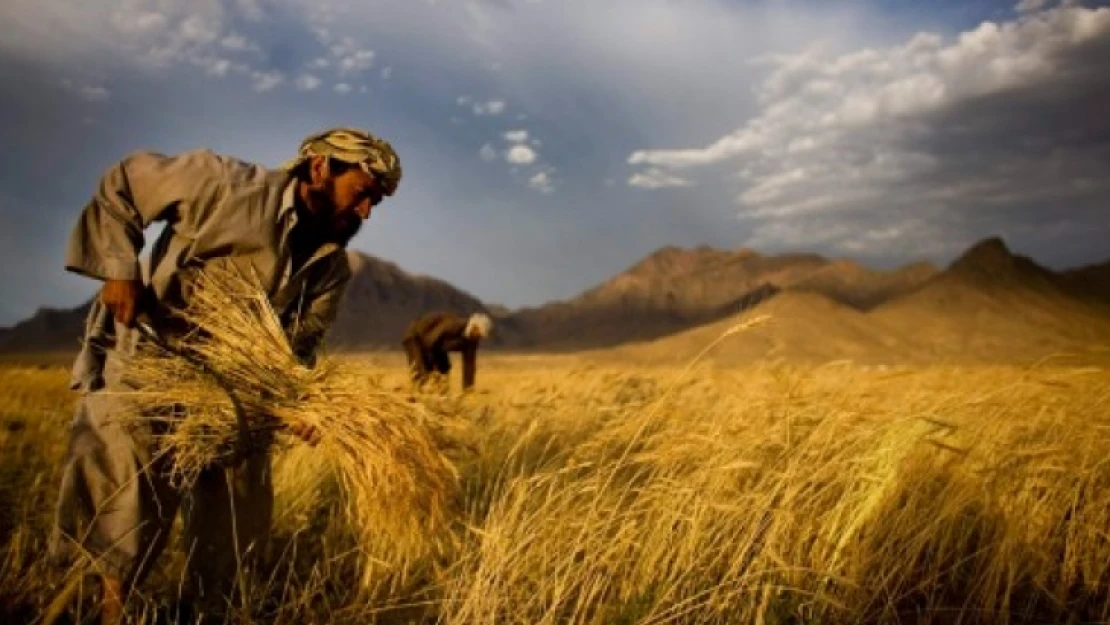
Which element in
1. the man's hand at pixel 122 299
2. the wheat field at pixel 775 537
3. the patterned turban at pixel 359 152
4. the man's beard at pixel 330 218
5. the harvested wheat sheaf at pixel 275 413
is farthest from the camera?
the man's beard at pixel 330 218

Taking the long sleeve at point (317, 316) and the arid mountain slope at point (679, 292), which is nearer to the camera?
the long sleeve at point (317, 316)

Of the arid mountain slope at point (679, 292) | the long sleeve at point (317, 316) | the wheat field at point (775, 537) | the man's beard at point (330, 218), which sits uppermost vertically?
the arid mountain slope at point (679, 292)

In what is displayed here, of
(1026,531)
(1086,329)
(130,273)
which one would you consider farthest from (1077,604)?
(1086,329)

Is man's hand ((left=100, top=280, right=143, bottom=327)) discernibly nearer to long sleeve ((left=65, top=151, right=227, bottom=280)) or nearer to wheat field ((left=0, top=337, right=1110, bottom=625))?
long sleeve ((left=65, top=151, right=227, bottom=280))

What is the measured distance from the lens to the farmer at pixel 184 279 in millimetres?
2467

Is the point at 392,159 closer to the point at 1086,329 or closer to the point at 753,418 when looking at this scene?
the point at 753,418

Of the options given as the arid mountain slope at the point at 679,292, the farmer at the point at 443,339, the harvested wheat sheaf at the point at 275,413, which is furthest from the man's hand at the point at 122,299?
the arid mountain slope at the point at 679,292

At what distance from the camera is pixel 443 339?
23.1 feet

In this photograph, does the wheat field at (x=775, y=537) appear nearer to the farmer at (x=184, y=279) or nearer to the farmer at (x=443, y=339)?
the farmer at (x=184, y=279)

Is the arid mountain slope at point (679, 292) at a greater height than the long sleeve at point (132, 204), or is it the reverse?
the arid mountain slope at point (679, 292)

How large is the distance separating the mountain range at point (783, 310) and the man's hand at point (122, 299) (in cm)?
67

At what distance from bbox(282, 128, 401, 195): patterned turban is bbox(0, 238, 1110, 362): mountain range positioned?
62 cm

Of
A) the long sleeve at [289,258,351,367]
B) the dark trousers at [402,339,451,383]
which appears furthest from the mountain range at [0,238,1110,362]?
the dark trousers at [402,339,451,383]

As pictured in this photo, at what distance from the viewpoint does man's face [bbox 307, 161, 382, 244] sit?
2760 millimetres
